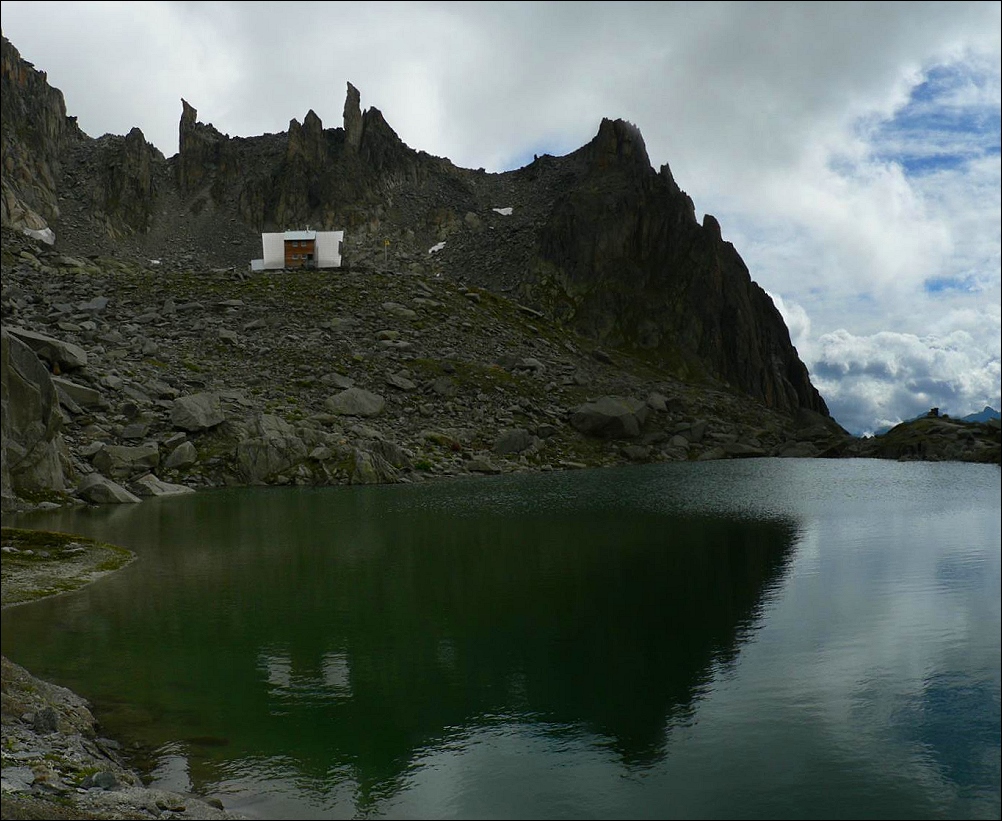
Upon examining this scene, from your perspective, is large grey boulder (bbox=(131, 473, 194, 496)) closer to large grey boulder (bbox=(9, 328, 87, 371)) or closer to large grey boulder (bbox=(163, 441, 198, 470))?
large grey boulder (bbox=(163, 441, 198, 470))

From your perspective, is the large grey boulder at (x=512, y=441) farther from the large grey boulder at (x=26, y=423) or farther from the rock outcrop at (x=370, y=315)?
the large grey boulder at (x=26, y=423)

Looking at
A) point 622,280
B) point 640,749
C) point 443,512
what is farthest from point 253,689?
point 622,280

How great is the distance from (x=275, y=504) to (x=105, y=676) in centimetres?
3908

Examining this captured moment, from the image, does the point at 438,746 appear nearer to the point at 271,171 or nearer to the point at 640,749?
the point at 640,749

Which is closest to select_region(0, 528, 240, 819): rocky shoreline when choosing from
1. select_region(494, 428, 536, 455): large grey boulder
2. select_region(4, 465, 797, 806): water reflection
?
select_region(4, 465, 797, 806): water reflection

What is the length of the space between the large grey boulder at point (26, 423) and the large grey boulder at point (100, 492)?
1568 mm

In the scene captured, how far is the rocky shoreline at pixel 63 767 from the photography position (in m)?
12.7

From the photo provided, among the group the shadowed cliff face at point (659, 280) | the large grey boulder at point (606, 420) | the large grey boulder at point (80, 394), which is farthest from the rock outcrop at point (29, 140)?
the large grey boulder at point (606, 420)

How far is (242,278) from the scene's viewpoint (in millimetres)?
121562

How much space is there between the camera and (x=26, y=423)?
53531mm

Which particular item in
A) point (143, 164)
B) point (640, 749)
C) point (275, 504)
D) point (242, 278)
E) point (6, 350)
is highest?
point (143, 164)

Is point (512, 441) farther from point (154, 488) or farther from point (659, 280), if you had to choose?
point (659, 280)

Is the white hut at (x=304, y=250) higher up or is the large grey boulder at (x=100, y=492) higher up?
the white hut at (x=304, y=250)

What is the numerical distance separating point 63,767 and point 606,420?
289 ft
